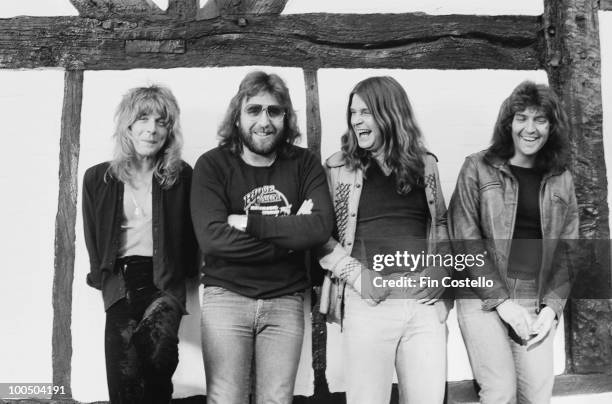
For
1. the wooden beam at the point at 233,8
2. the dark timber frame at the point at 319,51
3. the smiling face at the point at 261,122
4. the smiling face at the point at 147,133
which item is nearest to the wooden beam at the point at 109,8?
the dark timber frame at the point at 319,51

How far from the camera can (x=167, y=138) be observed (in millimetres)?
3164

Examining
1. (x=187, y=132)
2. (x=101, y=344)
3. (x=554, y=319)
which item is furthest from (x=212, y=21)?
(x=554, y=319)

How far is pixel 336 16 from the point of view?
11.8 ft

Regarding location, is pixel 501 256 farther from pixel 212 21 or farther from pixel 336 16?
pixel 212 21

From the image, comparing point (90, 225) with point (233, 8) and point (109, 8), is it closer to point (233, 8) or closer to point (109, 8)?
point (109, 8)

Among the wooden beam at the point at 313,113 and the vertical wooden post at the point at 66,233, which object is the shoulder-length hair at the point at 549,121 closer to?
the wooden beam at the point at 313,113

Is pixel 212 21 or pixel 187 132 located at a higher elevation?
pixel 212 21

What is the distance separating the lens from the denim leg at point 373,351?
278cm

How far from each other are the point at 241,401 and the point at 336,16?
7.40ft

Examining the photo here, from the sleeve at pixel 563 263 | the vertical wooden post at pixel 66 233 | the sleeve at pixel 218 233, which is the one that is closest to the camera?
the sleeve at pixel 218 233

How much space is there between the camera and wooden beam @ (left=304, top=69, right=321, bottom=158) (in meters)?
3.55

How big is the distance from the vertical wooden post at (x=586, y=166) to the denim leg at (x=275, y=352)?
1.84 m

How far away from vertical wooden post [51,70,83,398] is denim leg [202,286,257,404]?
1080 millimetres

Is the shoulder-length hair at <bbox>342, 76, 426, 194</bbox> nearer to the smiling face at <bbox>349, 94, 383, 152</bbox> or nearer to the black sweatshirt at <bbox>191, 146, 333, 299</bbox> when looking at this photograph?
→ the smiling face at <bbox>349, 94, 383, 152</bbox>
